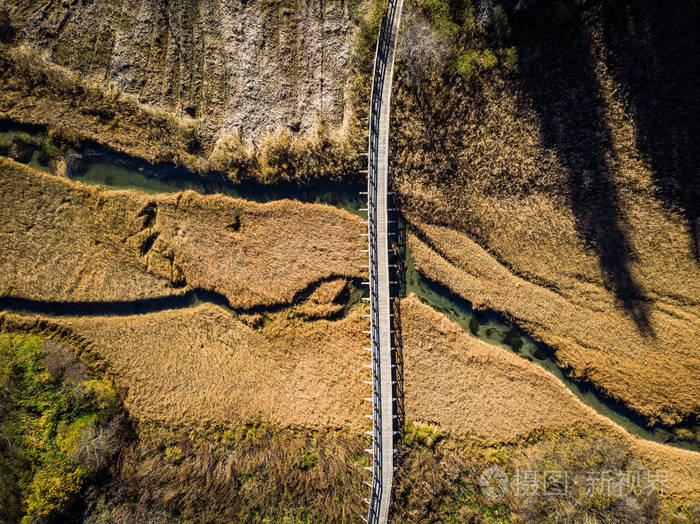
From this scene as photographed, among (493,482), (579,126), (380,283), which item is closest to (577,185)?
(579,126)

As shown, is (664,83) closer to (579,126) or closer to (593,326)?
(579,126)

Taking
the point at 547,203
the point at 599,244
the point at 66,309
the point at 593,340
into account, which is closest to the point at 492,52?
the point at 547,203

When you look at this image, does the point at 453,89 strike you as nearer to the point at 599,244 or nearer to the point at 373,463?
the point at 599,244

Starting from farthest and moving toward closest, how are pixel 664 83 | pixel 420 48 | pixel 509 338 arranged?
pixel 509 338
pixel 420 48
pixel 664 83

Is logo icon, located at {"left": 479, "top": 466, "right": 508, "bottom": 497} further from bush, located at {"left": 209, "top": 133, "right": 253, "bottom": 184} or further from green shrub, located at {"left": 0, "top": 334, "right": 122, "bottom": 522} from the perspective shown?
bush, located at {"left": 209, "top": 133, "right": 253, "bottom": 184}

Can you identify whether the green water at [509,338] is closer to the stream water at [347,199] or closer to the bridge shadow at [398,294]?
the stream water at [347,199]
